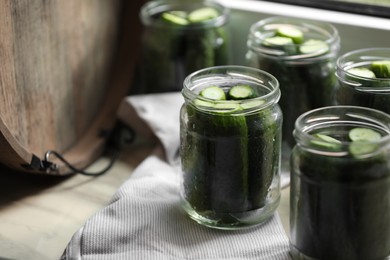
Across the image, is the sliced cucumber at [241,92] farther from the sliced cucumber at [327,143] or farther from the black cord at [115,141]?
the black cord at [115,141]

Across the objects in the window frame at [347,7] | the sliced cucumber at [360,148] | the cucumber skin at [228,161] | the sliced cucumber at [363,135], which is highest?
the window frame at [347,7]

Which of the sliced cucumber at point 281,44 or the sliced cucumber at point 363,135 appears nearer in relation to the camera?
the sliced cucumber at point 363,135

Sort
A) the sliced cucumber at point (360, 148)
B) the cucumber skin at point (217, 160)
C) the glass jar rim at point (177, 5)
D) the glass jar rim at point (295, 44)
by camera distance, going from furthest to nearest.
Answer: the glass jar rim at point (177, 5) → the glass jar rim at point (295, 44) → the cucumber skin at point (217, 160) → the sliced cucumber at point (360, 148)

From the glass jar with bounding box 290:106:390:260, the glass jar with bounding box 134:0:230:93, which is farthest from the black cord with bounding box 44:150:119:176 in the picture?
the glass jar with bounding box 290:106:390:260

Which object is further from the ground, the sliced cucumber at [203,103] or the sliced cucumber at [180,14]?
the sliced cucumber at [180,14]

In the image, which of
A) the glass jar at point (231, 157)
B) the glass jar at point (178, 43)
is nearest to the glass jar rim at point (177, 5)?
the glass jar at point (178, 43)

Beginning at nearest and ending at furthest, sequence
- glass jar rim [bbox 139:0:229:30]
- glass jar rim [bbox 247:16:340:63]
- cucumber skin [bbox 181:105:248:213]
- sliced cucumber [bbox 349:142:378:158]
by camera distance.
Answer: sliced cucumber [bbox 349:142:378:158] → cucumber skin [bbox 181:105:248:213] → glass jar rim [bbox 247:16:340:63] → glass jar rim [bbox 139:0:229:30]

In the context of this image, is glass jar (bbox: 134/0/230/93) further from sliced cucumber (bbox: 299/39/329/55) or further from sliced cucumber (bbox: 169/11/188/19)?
sliced cucumber (bbox: 299/39/329/55)

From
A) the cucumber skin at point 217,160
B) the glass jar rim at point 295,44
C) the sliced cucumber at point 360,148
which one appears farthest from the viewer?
the glass jar rim at point 295,44
